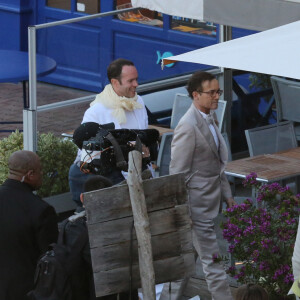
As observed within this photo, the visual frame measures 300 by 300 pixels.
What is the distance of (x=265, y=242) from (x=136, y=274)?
3.81 feet

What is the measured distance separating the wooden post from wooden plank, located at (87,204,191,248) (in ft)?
0.37

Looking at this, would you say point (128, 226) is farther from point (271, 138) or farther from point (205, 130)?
point (271, 138)

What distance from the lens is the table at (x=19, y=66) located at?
26.8ft

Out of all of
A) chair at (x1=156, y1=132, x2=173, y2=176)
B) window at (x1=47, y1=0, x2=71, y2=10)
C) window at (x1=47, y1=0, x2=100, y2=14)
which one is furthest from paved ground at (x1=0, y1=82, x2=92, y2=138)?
window at (x1=47, y1=0, x2=71, y2=10)

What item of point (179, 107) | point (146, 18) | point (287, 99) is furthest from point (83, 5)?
point (287, 99)

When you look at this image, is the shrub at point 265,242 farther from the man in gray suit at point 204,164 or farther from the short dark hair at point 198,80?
the short dark hair at point 198,80

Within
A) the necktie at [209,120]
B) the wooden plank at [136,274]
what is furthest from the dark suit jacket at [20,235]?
the necktie at [209,120]

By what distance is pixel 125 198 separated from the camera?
4.42 meters

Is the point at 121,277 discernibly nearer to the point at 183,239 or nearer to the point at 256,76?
the point at 183,239

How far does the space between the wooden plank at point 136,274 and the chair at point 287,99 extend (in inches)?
177

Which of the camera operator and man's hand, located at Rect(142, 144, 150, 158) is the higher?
the camera operator

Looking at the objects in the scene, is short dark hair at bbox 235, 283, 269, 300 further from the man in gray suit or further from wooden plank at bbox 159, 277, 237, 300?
wooden plank at bbox 159, 277, 237, 300

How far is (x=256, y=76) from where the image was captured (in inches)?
387

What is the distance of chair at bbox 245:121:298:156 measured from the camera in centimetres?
806
